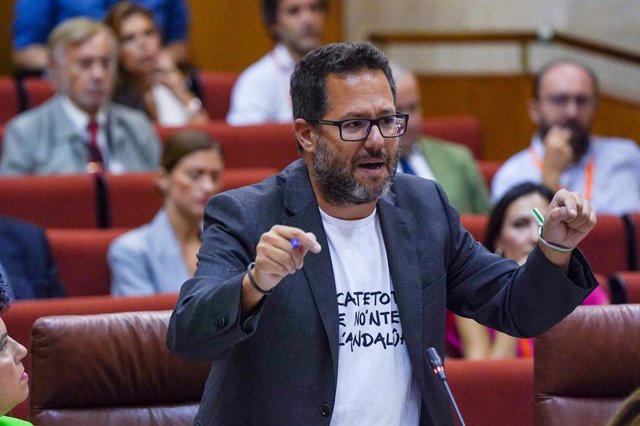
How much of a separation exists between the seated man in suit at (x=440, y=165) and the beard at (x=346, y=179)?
57.0 inches

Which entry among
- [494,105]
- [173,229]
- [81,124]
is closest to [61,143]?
[81,124]

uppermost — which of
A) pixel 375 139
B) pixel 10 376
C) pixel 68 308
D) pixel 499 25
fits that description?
pixel 375 139

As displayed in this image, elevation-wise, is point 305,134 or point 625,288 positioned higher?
point 305,134

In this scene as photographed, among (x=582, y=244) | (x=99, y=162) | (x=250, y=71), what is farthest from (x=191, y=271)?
(x=250, y=71)

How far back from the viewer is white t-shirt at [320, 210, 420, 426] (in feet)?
3.77

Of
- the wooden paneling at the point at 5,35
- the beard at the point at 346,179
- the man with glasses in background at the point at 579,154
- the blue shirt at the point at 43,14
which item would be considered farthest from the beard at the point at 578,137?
the wooden paneling at the point at 5,35

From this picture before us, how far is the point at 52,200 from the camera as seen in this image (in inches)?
93.4

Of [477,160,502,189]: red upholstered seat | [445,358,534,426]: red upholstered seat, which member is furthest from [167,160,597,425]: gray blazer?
[477,160,502,189]: red upholstered seat

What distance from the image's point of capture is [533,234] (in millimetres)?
2025

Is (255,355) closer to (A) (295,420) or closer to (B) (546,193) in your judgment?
(A) (295,420)

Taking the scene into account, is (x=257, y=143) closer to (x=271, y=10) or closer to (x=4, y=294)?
(x=271, y=10)

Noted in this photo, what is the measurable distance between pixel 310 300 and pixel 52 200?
1.33 meters

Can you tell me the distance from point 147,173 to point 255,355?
1363 mm

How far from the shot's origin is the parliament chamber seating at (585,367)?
1391mm
